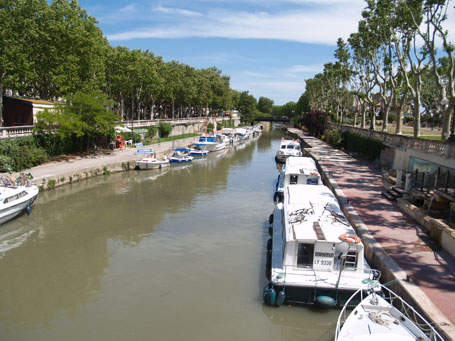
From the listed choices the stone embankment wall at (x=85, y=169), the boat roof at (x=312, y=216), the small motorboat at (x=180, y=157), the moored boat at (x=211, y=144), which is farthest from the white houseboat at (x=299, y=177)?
the moored boat at (x=211, y=144)

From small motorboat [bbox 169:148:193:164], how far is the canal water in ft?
53.1

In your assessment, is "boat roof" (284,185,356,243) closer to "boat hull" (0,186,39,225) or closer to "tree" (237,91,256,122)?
"boat hull" (0,186,39,225)

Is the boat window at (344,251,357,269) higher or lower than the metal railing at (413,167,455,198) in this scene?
lower

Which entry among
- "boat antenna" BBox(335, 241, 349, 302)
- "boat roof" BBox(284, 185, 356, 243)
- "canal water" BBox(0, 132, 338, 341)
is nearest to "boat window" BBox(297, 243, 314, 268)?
"boat roof" BBox(284, 185, 356, 243)

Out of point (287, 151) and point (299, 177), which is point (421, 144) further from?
point (287, 151)

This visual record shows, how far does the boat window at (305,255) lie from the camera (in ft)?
40.9

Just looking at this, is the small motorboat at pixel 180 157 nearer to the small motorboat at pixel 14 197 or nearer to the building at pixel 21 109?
the building at pixel 21 109

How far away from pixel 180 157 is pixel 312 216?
104ft

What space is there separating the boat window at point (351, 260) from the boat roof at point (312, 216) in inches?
24.1

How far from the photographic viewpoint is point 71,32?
1510 inches

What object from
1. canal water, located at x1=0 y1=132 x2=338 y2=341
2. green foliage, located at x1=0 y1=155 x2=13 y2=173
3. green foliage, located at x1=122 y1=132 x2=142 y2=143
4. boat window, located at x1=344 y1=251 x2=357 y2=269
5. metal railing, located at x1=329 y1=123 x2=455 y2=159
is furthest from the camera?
green foliage, located at x1=122 y1=132 x2=142 y2=143

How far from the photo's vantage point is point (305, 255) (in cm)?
1252

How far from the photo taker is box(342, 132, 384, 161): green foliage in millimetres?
35766

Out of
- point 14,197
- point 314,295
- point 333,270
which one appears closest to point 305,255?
point 333,270
